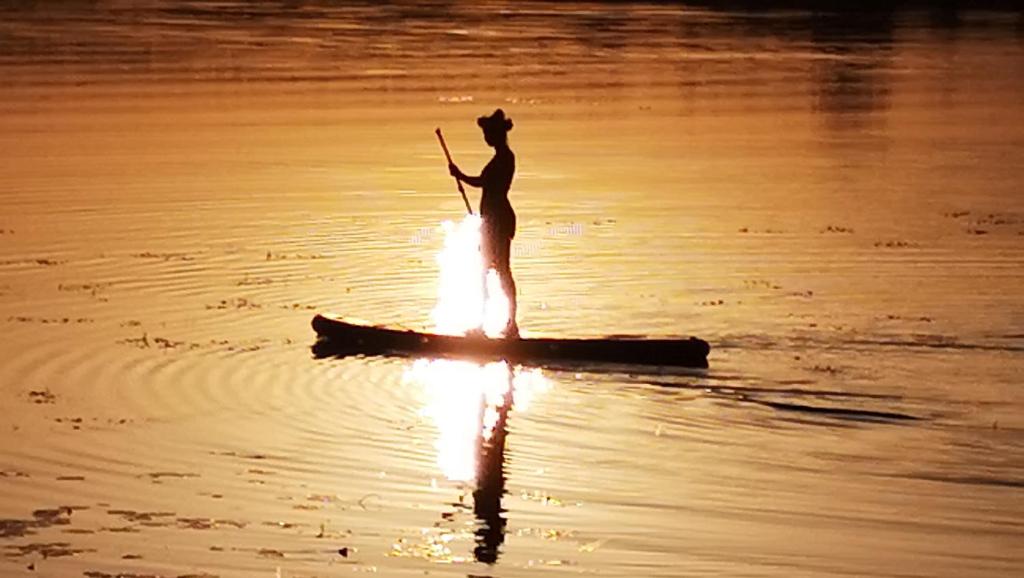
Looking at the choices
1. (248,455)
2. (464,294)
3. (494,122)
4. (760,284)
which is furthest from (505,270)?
(760,284)

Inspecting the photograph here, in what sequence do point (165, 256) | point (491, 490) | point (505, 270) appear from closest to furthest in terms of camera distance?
point (491, 490), point (505, 270), point (165, 256)

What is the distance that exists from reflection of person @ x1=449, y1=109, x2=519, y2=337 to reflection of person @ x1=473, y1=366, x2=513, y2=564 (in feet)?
6.24

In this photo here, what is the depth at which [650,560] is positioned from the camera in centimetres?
1370

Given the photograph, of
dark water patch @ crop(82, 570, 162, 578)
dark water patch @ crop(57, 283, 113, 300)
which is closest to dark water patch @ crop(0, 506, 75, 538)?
dark water patch @ crop(82, 570, 162, 578)

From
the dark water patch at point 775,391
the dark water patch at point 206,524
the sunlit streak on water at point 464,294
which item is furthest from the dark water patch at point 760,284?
the dark water patch at point 206,524

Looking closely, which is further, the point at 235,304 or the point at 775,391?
the point at 235,304

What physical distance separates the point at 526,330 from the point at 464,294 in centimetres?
234

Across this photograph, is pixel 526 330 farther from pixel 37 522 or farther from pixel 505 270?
pixel 37 522

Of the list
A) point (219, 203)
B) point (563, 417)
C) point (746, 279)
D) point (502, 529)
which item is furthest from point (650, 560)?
point (219, 203)

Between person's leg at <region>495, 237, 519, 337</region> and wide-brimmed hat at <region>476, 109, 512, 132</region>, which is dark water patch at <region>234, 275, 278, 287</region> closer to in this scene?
person's leg at <region>495, 237, 519, 337</region>

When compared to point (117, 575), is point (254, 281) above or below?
above

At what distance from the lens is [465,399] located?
18703 mm

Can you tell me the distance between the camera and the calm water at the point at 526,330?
14.4 m

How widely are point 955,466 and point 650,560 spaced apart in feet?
10.9
